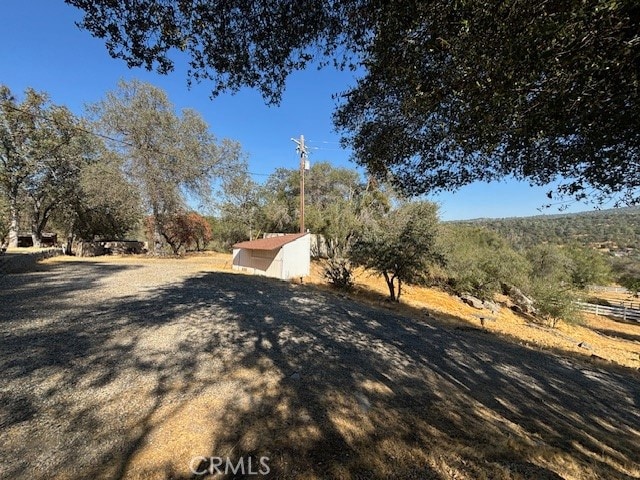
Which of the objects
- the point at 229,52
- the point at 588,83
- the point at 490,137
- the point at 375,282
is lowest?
the point at 375,282

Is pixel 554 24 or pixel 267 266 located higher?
pixel 554 24

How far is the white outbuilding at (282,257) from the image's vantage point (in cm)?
1622

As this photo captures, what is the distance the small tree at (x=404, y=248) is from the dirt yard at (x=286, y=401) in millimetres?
5344

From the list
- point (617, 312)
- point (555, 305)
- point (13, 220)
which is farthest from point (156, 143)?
point (617, 312)

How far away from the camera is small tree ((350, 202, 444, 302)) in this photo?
11.9m

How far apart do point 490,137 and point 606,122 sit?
1.09 meters

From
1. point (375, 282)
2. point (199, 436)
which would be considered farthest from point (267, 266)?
point (199, 436)

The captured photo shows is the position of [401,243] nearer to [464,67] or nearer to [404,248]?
[404,248]

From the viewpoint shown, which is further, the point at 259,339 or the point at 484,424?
the point at 259,339

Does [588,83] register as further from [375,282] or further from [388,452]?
[375,282]

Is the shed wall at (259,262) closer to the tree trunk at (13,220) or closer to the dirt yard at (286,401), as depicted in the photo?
the dirt yard at (286,401)

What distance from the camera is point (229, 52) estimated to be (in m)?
3.81

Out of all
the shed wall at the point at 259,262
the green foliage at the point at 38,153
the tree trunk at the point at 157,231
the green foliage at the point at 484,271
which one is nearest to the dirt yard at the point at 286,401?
the shed wall at the point at 259,262

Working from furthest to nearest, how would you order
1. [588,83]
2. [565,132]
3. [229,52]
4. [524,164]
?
[524,164]
[229,52]
[565,132]
[588,83]
